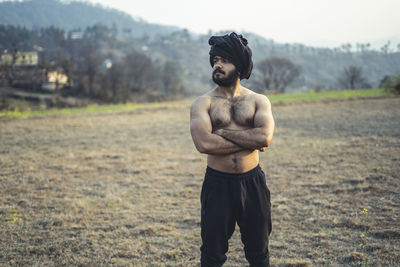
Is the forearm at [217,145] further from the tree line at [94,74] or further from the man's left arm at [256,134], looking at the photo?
the tree line at [94,74]

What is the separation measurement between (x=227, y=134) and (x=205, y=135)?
0.22m

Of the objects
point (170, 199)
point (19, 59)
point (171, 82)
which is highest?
point (171, 82)

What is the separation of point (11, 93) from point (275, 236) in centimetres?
3809

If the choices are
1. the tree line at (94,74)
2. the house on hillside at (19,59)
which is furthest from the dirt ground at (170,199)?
the tree line at (94,74)

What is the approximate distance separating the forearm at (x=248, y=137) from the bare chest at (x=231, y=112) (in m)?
0.12

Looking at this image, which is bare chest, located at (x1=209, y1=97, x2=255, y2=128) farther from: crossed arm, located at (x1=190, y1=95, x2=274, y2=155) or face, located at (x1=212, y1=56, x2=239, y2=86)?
face, located at (x1=212, y1=56, x2=239, y2=86)

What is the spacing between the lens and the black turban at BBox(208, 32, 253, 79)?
2910mm

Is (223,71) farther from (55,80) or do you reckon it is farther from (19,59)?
(55,80)

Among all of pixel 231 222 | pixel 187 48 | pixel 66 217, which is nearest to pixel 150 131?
pixel 66 217

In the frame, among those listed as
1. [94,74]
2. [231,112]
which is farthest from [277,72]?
[231,112]

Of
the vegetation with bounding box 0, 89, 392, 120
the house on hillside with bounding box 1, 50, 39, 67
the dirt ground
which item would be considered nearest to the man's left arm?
the dirt ground

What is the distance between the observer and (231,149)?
9.76ft

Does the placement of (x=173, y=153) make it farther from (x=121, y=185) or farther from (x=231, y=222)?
(x=231, y=222)

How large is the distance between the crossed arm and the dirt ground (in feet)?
6.92
